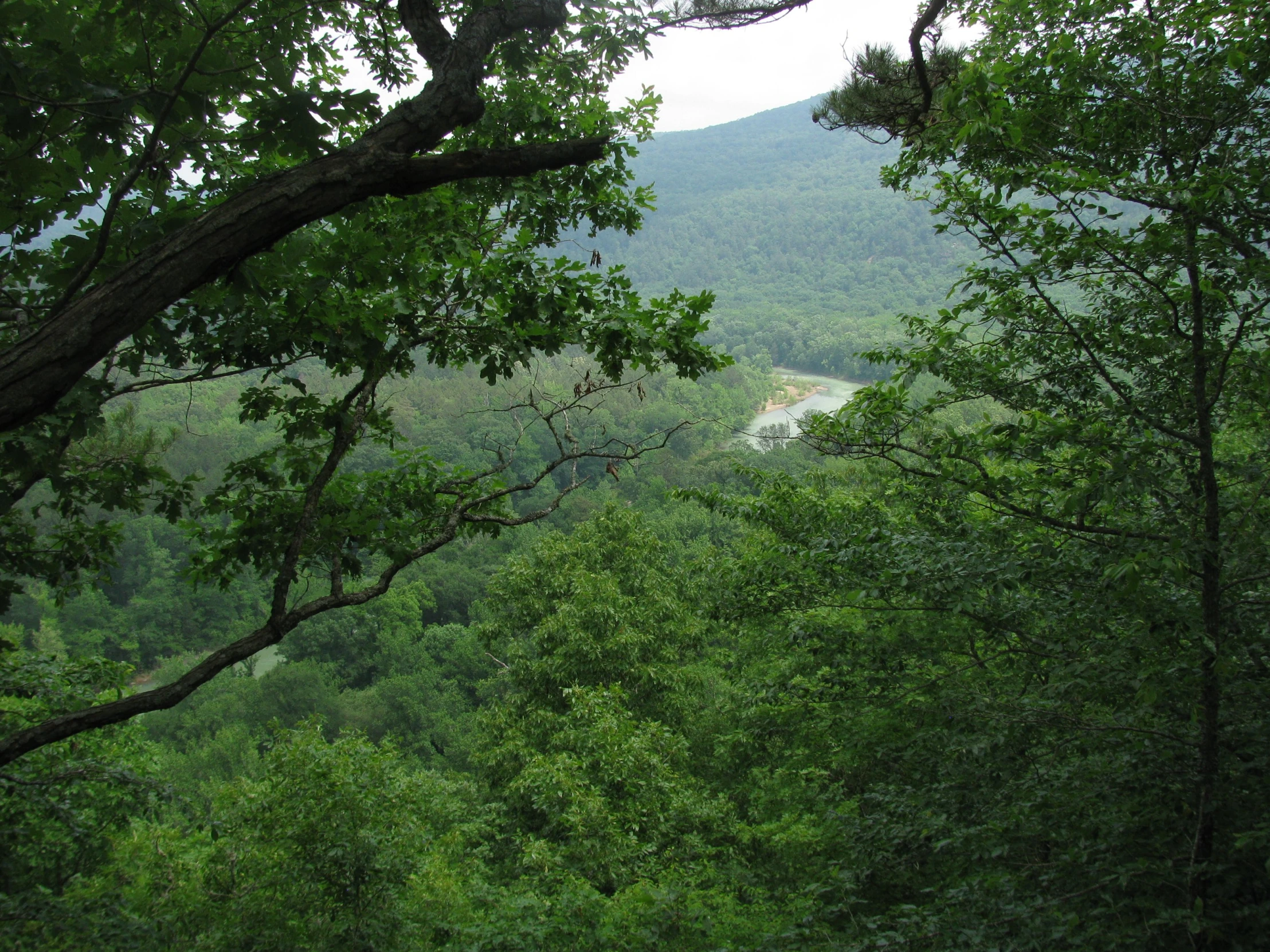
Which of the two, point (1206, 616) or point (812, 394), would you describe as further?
point (812, 394)

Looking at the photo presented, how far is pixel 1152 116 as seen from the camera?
3.62m

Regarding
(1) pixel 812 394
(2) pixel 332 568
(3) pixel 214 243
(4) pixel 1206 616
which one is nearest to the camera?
(3) pixel 214 243

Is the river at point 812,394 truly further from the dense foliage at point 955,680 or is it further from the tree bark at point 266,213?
the tree bark at point 266,213

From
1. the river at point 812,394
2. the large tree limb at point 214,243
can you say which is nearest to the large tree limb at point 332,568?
the large tree limb at point 214,243

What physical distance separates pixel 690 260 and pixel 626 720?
99689 millimetres

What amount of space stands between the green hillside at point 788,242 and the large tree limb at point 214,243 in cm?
4848

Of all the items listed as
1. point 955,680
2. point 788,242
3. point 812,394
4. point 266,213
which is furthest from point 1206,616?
point 788,242

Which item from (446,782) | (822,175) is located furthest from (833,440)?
(822,175)

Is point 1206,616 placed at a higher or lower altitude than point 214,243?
lower

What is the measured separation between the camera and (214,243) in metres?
1.95

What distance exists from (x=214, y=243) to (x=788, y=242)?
103 m

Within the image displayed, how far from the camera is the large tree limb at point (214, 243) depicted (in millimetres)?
1765

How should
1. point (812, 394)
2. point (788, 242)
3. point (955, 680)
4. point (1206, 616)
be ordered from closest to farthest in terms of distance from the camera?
point (1206, 616)
point (955, 680)
point (812, 394)
point (788, 242)

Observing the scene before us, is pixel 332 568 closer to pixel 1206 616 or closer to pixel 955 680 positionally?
pixel 1206 616
